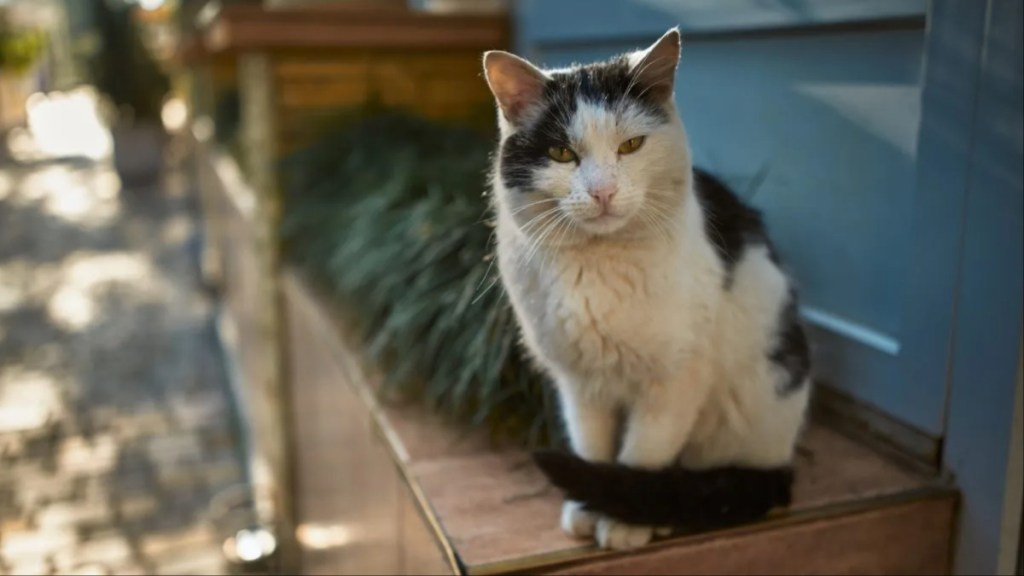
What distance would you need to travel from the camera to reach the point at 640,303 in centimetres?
75

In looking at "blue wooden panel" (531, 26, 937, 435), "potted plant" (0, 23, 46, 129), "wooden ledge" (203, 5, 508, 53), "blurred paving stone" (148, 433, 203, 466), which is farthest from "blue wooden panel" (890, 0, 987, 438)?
"potted plant" (0, 23, 46, 129)

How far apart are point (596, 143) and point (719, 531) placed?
0.41 metres

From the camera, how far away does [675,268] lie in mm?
755

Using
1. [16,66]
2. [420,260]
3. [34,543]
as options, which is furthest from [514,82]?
[16,66]

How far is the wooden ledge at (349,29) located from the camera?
1873mm

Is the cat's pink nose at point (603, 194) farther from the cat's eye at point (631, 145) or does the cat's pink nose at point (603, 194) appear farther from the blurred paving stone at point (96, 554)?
the blurred paving stone at point (96, 554)

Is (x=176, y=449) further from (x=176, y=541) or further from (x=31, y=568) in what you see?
(x=31, y=568)

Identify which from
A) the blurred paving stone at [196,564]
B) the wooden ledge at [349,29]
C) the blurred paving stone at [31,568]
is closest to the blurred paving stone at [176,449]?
the blurred paving stone at [196,564]

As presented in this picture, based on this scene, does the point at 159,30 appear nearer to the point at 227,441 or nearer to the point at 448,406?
the point at 227,441

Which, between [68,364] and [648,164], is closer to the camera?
[648,164]

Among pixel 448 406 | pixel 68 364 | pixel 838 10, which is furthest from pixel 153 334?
pixel 838 10

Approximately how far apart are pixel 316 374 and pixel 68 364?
6.27 feet

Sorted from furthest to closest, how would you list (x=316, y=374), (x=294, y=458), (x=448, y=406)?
(x=294, y=458), (x=316, y=374), (x=448, y=406)

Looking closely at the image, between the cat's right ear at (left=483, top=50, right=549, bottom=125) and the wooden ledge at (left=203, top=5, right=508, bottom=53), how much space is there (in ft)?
4.36
